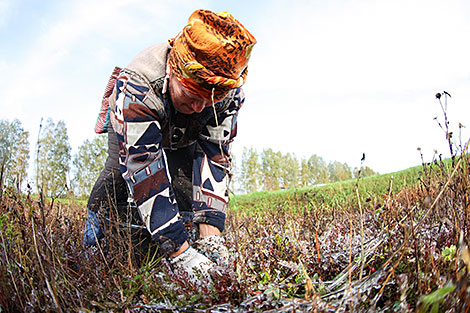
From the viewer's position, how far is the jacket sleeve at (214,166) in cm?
257

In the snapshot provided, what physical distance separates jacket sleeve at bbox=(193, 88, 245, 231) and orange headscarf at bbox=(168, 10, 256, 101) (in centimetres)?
56

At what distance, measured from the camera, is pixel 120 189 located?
2955 mm

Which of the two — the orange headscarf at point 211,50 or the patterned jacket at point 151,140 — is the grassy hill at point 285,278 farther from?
the orange headscarf at point 211,50

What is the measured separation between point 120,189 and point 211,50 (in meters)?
1.67

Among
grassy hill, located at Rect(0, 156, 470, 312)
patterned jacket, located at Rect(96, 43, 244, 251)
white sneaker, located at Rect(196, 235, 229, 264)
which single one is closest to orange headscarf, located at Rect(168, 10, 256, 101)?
patterned jacket, located at Rect(96, 43, 244, 251)

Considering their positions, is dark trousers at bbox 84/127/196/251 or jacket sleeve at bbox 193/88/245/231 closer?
jacket sleeve at bbox 193/88/245/231

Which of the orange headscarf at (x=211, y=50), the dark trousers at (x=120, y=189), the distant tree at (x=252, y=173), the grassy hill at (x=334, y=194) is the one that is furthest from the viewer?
the distant tree at (x=252, y=173)

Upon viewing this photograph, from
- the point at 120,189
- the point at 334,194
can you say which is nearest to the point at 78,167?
the point at 120,189

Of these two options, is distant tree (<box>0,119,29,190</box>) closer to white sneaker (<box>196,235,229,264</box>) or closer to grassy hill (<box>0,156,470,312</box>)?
grassy hill (<box>0,156,470,312</box>)

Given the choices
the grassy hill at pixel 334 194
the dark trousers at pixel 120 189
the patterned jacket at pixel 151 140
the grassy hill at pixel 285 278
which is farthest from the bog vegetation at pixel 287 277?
the dark trousers at pixel 120 189

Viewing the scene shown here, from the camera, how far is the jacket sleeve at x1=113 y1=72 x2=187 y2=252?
2.07m

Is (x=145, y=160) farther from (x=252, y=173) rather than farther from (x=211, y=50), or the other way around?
(x=252, y=173)

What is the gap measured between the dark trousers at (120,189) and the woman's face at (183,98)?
783mm

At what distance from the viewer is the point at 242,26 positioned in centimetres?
202
